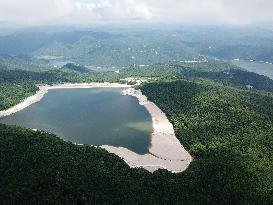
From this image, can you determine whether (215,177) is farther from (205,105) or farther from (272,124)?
(205,105)

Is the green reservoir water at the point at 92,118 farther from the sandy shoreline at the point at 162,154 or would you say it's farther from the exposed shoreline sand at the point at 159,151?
the sandy shoreline at the point at 162,154

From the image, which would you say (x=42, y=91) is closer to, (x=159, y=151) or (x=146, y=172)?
(x=159, y=151)

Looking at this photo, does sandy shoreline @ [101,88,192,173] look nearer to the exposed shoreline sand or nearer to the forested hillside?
the exposed shoreline sand

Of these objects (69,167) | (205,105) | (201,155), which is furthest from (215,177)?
(205,105)

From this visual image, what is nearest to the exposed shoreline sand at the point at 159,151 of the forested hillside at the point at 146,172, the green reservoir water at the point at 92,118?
the green reservoir water at the point at 92,118

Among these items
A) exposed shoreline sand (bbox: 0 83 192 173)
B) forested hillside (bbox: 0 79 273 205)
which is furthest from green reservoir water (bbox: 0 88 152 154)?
forested hillside (bbox: 0 79 273 205)

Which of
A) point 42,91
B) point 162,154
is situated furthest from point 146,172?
point 42,91

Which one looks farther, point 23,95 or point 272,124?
Answer: point 23,95
